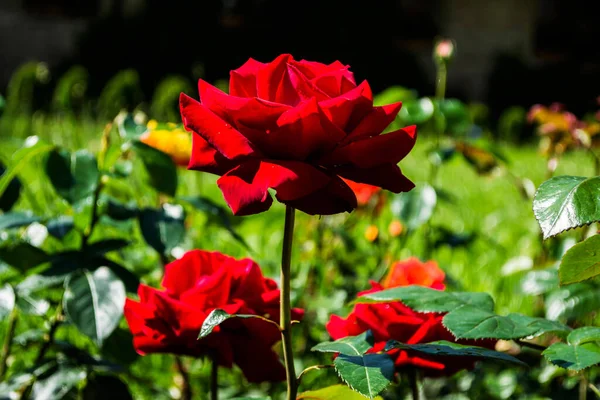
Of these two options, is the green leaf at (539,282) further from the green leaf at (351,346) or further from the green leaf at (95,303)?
the green leaf at (95,303)

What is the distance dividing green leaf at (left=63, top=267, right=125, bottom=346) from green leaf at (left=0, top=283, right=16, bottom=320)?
0.37 ft

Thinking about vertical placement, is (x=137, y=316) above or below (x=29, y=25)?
below

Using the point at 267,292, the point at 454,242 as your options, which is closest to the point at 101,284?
the point at 267,292

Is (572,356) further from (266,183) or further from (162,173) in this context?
(162,173)

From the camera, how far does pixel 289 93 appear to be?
687mm

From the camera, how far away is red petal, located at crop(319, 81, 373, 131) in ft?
2.11

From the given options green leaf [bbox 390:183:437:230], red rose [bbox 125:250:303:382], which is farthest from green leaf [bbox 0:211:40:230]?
green leaf [bbox 390:183:437:230]

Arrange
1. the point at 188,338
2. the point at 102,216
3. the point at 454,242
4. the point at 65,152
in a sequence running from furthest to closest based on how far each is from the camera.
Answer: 1. the point at 454,242
2. the point at 102,216
3. the point at 65,152
4. the point at 188,338

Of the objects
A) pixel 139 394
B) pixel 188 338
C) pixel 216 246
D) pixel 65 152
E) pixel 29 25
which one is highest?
pixel 29 25

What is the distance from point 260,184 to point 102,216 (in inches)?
27.0

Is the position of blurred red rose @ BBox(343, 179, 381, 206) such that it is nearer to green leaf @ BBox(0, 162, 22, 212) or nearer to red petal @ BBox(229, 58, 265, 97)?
green leaf @ BBox(0, 162, 22, 212)

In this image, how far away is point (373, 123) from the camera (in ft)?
2.21

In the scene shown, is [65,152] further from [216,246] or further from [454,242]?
[216,246]


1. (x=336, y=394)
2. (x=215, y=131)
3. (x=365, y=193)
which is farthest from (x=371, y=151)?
Answer: (x=365, y=193)
